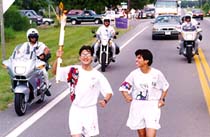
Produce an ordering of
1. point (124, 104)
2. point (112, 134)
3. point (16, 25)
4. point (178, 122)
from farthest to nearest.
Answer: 1. point (16, 25)
2. point (124, 104)
3. point (178, 122)
4. point (112, 134)

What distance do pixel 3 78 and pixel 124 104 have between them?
5.24m

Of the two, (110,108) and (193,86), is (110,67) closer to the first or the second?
(193,86)

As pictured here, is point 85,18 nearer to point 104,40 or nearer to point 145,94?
point 104,40

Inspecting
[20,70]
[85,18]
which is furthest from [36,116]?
[85,18]

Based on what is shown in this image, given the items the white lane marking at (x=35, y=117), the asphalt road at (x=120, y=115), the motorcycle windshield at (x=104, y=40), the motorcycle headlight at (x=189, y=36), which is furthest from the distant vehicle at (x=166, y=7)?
the white lane marking at (x=35, y=117)

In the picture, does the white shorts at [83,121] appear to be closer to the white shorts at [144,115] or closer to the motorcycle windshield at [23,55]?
the white shorts at [144,115]

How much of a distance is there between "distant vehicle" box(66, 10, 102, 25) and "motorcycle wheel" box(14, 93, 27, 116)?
48.6 meters

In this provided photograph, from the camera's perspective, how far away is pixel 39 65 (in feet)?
33.7

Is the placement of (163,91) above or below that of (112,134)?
above

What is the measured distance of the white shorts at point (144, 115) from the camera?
662cm

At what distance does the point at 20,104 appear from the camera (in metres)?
9.72

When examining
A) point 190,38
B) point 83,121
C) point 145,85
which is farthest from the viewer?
point 190,38

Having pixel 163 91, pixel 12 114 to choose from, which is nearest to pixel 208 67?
pixel 12 114

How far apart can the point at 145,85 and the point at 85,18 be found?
172 ft
